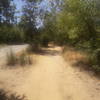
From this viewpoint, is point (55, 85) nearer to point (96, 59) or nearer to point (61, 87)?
point (61, 87)

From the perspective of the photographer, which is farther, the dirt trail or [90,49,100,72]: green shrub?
[90,49,100,72]: green shrub

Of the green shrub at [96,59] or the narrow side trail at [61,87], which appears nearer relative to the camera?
the narrow side trail at [61,87]

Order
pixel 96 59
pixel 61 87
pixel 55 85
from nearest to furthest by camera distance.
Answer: pixel 61 87, pixel 55 85, pixel 96 59

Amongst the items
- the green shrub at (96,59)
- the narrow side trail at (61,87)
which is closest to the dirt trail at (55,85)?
the narrow side trail at (61,87)

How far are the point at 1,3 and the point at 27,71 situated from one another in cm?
408

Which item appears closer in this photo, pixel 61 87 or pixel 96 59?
pixel 61 87

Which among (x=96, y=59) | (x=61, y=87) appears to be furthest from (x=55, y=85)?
(x=96, y=59)

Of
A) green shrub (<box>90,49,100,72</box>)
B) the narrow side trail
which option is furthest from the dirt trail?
green shrub (<box>90,49,100,72</box>)

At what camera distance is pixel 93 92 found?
5641mm

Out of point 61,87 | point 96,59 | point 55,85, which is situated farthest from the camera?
point 96,59

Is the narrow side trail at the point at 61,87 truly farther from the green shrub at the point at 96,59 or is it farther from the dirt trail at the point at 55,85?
the green shrub at the point at 96,59

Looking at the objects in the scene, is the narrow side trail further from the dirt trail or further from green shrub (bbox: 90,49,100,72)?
green shrub (bbox: 90,49,100,72)

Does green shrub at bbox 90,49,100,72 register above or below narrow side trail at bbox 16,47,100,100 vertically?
above

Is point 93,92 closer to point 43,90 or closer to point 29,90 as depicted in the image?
point 43,90
